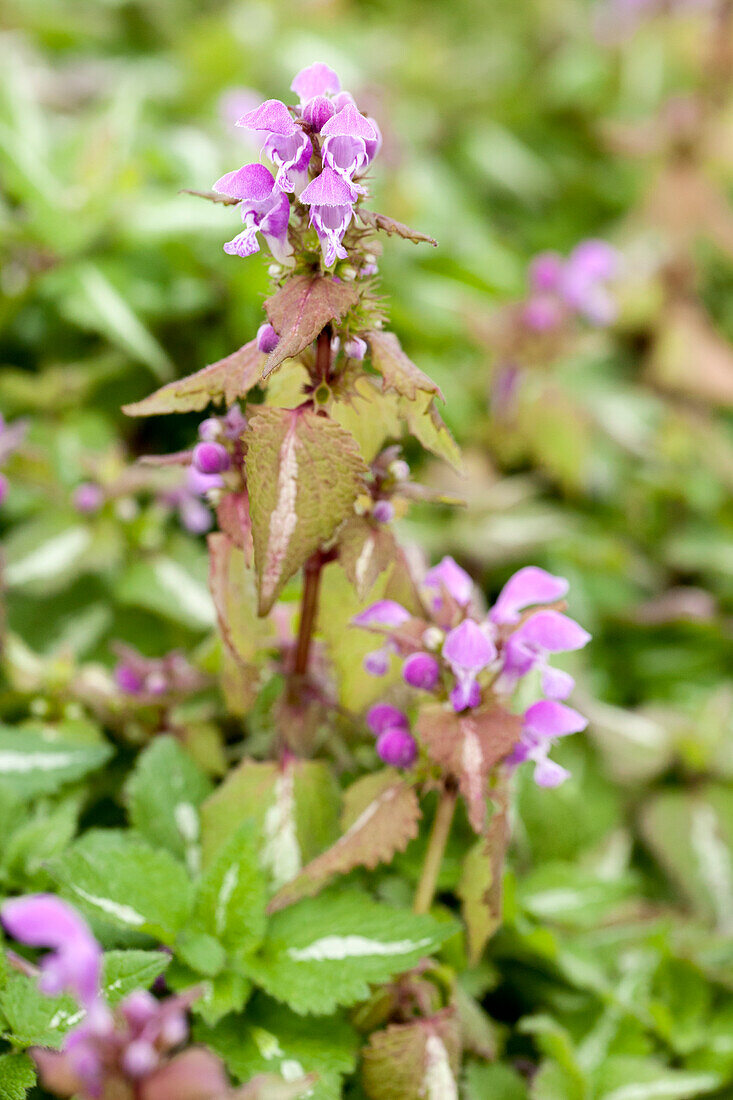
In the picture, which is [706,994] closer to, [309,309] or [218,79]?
[309,309]

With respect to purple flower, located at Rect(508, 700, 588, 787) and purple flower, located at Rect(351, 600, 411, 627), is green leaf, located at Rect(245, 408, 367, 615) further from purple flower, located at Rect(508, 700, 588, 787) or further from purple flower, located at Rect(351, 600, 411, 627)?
purple flower, located at Rect(508, 700, 588, 787)

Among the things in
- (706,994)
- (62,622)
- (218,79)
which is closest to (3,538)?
(62,622)

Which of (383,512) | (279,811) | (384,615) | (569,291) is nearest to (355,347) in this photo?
(383,512)

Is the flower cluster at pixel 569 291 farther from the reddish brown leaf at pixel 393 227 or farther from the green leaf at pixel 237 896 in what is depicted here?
the green leaf at pixel 237 896

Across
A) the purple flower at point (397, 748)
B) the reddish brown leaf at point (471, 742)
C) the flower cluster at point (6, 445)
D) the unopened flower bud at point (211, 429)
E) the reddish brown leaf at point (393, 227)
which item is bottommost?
the purple flower at point (397, 748)

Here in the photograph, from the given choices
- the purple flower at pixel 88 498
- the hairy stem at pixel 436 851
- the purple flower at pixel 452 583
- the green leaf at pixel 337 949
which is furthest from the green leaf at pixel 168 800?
the purple flower at pixel 88 498

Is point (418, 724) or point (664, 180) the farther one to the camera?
point (664, 180)
